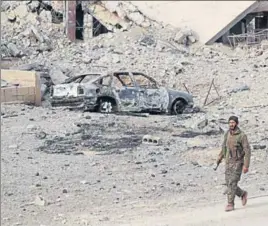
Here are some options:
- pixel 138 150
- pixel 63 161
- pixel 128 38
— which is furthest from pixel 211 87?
pixel 63 161

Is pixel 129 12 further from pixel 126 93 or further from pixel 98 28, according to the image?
pixel 126 93

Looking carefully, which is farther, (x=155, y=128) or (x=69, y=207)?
(x=155, y=128)

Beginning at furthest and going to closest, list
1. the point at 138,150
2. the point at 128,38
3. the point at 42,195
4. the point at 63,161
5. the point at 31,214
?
1. the point at 128,38
2. the point at 138,150
3. the point at 63,161
4. the point at 42,195
5. the point at 31,214

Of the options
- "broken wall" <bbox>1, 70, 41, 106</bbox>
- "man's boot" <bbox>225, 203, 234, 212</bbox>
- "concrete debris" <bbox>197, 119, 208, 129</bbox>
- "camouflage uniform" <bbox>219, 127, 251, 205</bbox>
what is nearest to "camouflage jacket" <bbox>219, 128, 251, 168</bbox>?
"camouflage uniform" <bbox>219, 127, 251, 205</bbox>

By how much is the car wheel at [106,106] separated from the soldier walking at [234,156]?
9034mm

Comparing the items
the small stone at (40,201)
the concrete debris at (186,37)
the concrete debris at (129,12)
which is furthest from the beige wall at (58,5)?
the small stone at (40,201)

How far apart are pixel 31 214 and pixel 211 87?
15235 mm

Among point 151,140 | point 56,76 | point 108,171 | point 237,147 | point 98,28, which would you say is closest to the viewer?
point 237,147

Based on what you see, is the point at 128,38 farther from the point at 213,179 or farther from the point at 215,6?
the point at 213,179

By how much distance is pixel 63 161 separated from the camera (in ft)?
45.6

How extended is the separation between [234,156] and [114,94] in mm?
9263

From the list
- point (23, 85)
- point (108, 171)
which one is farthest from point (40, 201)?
point (23, 85)

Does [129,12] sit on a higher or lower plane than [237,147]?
higher

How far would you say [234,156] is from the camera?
10.5 m
